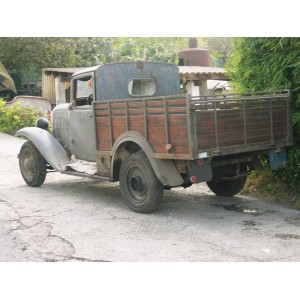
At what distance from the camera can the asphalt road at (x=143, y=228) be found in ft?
13.4

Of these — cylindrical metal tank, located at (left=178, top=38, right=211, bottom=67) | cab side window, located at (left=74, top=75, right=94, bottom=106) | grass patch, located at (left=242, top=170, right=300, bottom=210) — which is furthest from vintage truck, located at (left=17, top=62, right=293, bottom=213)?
cylindrical metal tank, located at (left=178, top=38, right=211, bottom=67)

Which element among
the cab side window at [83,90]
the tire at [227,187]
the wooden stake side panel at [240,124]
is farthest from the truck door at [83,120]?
the wooden stake side panel at [240,124]

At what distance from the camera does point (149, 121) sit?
5230 mm

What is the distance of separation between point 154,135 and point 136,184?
0.76m

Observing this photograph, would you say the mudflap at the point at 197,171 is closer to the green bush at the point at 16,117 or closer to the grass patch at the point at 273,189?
the grass patch at the point at 273,189

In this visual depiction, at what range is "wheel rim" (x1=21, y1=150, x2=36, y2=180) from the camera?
289 inches

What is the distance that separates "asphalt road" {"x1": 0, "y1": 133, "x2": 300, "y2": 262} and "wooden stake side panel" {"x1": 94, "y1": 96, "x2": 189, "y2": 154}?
2.85 feet

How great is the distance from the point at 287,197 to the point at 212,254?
255 cm

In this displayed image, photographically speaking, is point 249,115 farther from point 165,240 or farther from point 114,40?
point 114,40

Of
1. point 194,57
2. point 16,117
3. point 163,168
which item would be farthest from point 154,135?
point 194,57

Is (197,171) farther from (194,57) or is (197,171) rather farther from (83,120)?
(194,57)

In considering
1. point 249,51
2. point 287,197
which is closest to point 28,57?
point 249,51

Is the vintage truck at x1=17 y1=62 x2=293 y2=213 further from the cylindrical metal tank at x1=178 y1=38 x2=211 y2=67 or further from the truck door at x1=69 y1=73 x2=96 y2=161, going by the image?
the cylindrical metal tank at x1=178 y1=38 x2=211 y2=67

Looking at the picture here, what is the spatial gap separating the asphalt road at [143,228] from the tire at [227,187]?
0.10 metres
